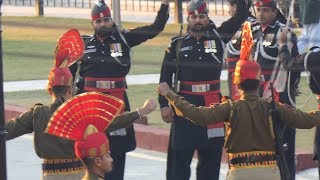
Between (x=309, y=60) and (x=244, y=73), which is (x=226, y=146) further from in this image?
(x=309, y=60)

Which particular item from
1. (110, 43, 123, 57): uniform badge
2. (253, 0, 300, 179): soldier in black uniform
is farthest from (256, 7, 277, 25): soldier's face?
(110, 43, 123, 57): uniform badge

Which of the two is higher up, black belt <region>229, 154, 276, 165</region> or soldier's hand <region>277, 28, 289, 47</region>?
soldier's hand <region>277, 28, 289, 47</region>

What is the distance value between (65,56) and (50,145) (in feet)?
3.74

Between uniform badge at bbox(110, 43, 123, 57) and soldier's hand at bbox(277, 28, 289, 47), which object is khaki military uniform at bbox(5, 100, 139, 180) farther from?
soldier's hand at bbox(277, 28, 289, 47)

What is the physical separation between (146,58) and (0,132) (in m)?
13.8

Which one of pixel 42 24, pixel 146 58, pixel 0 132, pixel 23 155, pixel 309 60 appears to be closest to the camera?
pixel 0 132

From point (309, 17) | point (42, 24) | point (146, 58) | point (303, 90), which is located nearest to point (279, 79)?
point (303, 90)

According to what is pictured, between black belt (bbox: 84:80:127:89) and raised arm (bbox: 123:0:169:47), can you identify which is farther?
raised arm (bbox: 123:0:169:47)

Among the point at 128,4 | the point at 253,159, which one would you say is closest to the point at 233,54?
the point at 253,159

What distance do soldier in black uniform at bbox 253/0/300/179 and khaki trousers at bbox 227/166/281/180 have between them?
189 centimetres

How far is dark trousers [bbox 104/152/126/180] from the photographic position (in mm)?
11047

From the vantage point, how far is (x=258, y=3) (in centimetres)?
1130

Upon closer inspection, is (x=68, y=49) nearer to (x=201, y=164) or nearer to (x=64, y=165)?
(x=64, y=165)

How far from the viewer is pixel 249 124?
360 inches
